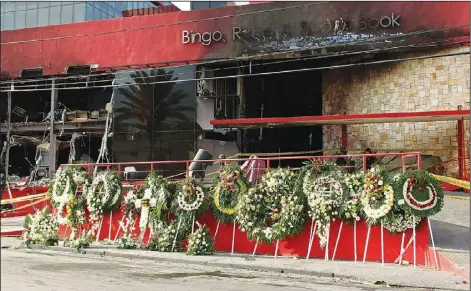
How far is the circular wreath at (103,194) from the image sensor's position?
14.6 metres

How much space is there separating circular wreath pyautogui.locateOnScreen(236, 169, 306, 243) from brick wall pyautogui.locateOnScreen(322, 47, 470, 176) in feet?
30.8

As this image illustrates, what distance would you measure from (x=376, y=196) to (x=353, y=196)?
0.56m

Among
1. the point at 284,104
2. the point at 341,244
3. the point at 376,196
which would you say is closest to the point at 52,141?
the point at 284,104

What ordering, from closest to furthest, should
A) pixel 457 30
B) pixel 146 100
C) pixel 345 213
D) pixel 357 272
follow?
pixel 357 272
pixel 345 213
pixel 457 30
pixel 146 100

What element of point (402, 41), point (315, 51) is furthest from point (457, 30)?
point (315, 51)

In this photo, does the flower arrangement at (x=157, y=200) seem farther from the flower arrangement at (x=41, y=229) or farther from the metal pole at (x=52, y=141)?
the metal pole at (x=52, y=141)

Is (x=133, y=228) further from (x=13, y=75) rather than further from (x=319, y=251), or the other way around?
(x=13, y=75)

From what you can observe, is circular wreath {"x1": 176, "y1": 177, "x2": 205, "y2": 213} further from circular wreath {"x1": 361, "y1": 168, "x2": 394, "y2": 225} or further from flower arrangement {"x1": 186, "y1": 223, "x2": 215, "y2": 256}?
circular wreath {"x1": 361, "y1": 168, "x2": 394, "y2": 225}

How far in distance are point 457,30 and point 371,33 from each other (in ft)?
10.5

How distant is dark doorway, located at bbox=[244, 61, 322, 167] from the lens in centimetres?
2364

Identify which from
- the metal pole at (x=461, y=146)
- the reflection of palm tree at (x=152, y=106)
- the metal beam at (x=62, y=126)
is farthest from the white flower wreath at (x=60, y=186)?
the metal pole at (x=461, y=146)

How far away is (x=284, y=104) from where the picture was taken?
2628cm

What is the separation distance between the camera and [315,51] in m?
20.7

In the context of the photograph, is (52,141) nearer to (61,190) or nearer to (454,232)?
(61,190)
